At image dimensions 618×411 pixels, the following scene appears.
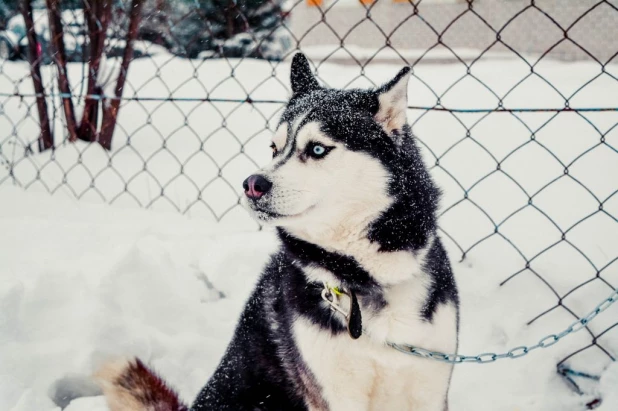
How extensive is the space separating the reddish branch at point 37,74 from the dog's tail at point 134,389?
277 cm

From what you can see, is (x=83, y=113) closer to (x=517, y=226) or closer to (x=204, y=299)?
(x=204, y=299)

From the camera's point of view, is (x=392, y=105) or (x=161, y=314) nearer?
(x=392, y=105)

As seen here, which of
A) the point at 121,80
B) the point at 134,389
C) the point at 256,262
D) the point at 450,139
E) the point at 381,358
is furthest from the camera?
the point at 121,80

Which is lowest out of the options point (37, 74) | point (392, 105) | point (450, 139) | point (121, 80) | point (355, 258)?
point (37, 74)

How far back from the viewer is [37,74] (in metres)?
4.05

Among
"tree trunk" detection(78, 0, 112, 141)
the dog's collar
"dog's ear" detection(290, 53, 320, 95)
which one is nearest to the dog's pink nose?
the dog's collar

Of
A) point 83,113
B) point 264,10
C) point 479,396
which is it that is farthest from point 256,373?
point 264,10

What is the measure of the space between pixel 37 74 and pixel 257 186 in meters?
3.38

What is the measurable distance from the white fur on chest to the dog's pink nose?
36 cm

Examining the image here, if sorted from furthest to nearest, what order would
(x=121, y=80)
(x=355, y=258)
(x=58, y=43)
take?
(x=58, y=43)
(x=121, y=80)
(x=355, y=258)

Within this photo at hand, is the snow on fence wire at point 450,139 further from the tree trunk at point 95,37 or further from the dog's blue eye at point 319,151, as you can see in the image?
the dog's blue eye at point 319,151

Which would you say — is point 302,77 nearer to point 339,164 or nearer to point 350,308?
point 339,164

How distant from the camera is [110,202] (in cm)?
345

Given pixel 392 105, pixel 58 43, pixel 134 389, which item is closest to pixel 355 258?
pixel 392 105
